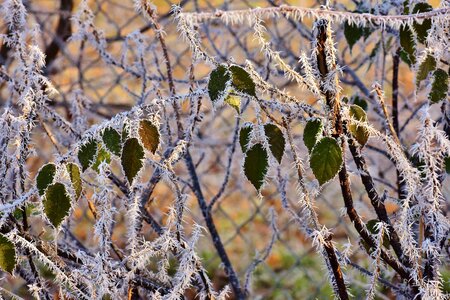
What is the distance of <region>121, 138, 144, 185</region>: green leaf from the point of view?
90 cm

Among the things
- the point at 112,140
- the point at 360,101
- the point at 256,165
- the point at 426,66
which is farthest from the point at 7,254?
the point at 360,101

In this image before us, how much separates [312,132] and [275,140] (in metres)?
0.05

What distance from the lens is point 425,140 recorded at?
0.95 metres

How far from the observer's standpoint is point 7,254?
931 millimetres

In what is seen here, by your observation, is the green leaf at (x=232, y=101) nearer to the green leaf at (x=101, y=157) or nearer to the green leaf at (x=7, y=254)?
the green leaf at (x=101, y=157)

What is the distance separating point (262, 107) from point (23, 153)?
350 millimetres

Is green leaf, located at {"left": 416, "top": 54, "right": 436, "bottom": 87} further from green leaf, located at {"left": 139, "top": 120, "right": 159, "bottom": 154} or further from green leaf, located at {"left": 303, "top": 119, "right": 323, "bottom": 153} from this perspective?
green leaf, located at {"left": 139, "top": 120, "right": 159, "bottom": 154}

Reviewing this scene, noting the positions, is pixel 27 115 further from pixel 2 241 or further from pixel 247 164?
pixel 247 164

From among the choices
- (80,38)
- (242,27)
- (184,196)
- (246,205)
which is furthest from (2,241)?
(246,205)

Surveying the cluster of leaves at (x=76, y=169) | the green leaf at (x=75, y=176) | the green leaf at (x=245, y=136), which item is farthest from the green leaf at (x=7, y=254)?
the green leaf at (x=245, y=136)

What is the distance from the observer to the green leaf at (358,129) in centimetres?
93

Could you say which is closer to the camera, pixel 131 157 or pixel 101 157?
pixel 131 157

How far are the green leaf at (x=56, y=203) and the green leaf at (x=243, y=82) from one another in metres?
0.26

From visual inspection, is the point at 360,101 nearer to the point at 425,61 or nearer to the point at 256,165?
the point at 425,61
